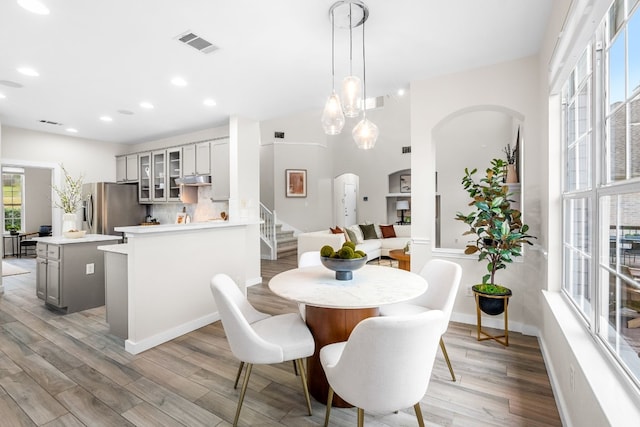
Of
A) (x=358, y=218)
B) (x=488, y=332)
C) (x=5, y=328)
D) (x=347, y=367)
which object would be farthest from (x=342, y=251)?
(x=358, y=218)

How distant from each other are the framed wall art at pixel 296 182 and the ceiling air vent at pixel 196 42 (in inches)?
248

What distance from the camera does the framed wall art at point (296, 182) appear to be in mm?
9188

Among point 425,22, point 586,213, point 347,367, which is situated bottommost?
point 347,367

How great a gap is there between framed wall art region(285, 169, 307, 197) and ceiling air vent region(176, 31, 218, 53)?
20.7 ft

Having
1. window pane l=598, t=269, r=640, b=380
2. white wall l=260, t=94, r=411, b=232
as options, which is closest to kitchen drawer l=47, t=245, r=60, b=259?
window pane l=598, t=269, r=640, b=380

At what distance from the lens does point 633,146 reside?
1.30m

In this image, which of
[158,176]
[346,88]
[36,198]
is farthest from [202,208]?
[36,198]

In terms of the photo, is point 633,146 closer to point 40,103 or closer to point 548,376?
point 548,376

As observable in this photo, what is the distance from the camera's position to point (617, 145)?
1.46 m

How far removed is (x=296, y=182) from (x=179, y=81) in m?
5.81

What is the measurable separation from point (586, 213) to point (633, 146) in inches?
32.2

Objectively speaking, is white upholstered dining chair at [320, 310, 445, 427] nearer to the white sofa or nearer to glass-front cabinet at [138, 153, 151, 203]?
the white sofa

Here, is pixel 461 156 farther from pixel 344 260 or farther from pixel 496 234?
pixel 344 260

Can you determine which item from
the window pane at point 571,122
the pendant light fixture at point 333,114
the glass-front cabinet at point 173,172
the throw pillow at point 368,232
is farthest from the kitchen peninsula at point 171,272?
the throw pillow at point 368,232
